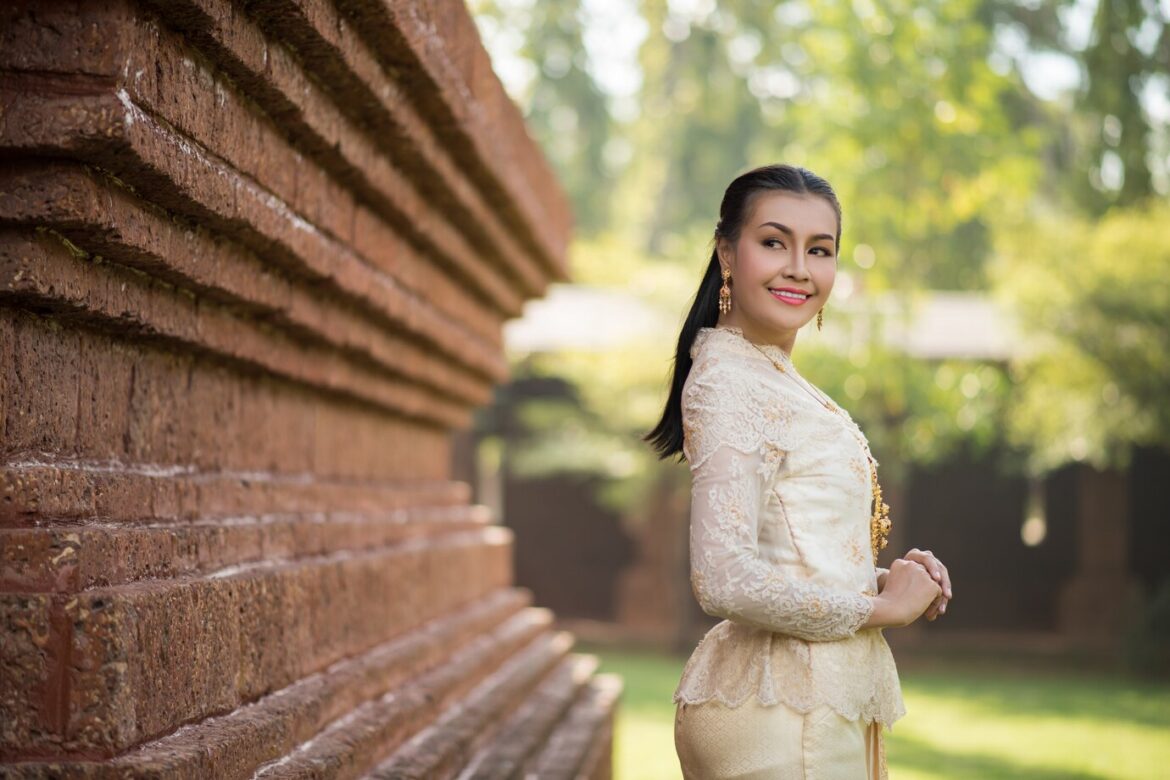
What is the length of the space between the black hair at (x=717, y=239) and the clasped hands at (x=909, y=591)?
42 cm

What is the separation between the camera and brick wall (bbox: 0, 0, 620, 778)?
1.68m

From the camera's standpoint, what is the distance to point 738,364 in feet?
7.66

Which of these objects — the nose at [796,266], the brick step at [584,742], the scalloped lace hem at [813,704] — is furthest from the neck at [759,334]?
the brick step at [584,742]

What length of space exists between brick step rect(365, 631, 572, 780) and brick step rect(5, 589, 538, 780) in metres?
0.06

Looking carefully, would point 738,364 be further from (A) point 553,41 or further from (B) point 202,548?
(A) point 553,41

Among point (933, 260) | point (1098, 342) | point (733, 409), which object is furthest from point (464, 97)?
point (933, 260)

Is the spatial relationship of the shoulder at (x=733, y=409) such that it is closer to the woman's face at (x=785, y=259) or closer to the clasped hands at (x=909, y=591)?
the woman's face at (x=785, y=259)

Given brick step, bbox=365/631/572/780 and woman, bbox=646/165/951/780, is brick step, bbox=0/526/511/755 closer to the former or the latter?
brick step, bbox=365/631/572/780

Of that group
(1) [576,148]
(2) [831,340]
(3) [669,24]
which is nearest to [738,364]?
(2) [831,340]

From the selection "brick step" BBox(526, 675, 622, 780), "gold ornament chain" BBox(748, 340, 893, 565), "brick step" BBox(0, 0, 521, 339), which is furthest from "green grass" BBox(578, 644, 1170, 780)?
"gold ornament chain" BBox(748, 340, 893, 565)

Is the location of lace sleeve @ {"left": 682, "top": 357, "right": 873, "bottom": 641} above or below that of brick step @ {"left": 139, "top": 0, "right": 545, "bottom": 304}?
below

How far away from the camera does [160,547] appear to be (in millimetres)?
1976

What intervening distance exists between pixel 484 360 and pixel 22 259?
2967mm

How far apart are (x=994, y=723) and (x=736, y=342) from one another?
8691 mm
